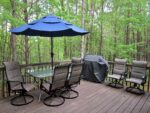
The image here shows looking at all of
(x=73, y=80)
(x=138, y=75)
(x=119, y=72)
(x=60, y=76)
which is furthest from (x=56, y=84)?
(x=138, y=75)

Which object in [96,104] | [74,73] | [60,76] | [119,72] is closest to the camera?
[60,76]

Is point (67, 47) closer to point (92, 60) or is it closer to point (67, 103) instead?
point (92, 60)

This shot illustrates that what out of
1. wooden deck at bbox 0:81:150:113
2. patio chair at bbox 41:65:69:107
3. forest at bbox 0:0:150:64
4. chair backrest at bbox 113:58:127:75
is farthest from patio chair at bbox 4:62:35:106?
forest at bbox 0:0:150:64

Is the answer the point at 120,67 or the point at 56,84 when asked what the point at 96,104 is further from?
the point at 120,67

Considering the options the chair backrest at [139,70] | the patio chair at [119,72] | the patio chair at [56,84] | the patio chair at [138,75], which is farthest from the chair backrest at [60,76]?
the chair backrest at [139,70]

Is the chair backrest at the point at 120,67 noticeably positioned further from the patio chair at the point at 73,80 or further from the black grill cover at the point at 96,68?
the patio chair at the point at 73,80

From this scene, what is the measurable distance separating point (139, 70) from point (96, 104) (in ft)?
6.87

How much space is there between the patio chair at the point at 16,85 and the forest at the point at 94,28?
4.34 meters

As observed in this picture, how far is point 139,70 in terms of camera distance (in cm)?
493

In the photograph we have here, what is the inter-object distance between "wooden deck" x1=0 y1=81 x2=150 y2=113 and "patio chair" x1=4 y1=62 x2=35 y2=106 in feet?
0.57

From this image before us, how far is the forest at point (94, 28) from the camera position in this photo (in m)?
8.33

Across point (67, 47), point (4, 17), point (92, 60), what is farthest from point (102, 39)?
point (4, 17)

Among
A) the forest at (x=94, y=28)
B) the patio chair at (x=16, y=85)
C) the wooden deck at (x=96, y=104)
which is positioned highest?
the forest at (x=94, y=28)

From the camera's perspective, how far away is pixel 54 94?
412 cm
